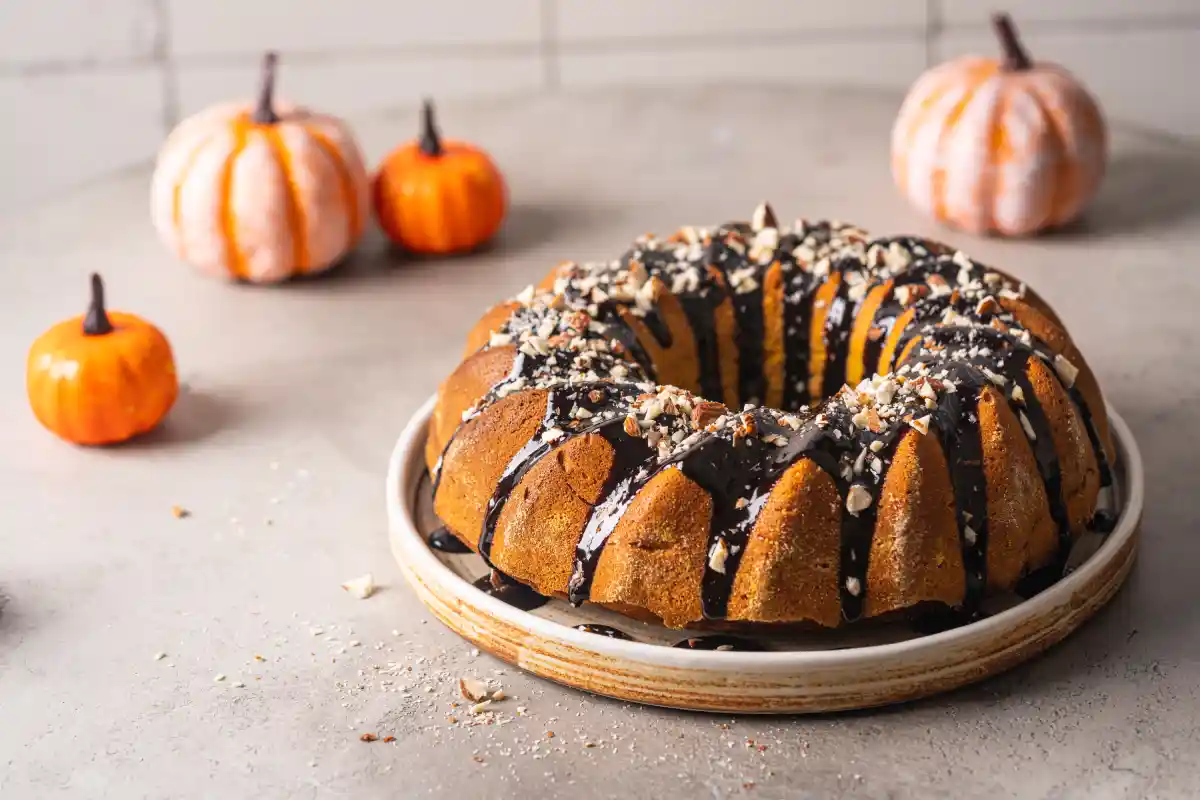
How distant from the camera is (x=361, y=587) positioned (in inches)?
81.6

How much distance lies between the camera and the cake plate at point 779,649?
1.70 meters

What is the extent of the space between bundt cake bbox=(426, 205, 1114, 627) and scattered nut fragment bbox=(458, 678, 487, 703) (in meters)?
0.14

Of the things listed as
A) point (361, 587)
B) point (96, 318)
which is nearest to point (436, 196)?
point (96, 318)

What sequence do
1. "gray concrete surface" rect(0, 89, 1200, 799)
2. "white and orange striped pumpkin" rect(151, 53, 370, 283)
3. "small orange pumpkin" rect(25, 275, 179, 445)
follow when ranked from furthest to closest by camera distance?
"white and orange striped pumpkin" rect(151, 53, 370, 283) → "small orange pumpkin" rect(25, 275, 179, 445) → "gray concrete surface" rect(0, 89, 1200, 799)

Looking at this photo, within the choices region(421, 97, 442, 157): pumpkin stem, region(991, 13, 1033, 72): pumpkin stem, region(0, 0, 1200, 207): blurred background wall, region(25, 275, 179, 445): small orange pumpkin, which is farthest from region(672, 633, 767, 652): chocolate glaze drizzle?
region(0, 0, 1200, 207): blurred background wall

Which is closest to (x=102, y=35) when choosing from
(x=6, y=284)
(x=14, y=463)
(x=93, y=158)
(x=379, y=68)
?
(x=93, y=158)

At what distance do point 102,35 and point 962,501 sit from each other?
4168 mm

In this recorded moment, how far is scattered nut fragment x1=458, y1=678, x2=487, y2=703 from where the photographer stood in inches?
71.0

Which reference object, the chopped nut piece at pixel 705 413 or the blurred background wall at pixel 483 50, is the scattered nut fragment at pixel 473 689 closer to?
the chopped nut piece at pixel 705 413

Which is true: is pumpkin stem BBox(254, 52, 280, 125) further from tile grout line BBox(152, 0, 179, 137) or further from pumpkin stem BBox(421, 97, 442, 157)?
tile grout line BBox(152, 0, 179, 137)

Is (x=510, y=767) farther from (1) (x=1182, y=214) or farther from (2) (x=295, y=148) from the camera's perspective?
(1) (x=1182, y=214)

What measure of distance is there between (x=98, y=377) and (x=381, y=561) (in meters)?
0.66

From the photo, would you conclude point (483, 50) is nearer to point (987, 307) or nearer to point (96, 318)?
point (96, 318)

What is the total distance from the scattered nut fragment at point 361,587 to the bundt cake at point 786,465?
0.17 meters
